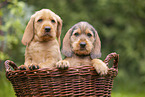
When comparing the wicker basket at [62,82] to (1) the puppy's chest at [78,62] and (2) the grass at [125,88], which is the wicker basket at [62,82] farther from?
(2) the grass at [125,88]

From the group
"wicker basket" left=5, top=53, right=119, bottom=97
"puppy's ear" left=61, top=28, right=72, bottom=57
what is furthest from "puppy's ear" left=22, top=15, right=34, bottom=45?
"wicker basket" left=5, top=53, right=119, bottom=97

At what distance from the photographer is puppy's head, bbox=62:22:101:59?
11.5ft

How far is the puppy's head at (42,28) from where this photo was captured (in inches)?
145

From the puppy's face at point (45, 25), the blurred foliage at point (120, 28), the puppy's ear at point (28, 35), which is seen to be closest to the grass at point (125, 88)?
the blurred foliage at point (120, 28)

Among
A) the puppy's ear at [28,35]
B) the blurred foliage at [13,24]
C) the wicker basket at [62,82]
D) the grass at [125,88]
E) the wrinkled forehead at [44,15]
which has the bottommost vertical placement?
the wicker basket at [62,82]

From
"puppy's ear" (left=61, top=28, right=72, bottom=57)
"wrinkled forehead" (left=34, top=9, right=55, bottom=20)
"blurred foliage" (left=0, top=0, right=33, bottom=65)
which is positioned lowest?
"puppy's ear" (left=61, top=28, right=72, bottom=57)

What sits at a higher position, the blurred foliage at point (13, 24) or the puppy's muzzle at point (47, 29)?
the blurred foliage at point (13, 24)

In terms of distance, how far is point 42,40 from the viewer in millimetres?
3811

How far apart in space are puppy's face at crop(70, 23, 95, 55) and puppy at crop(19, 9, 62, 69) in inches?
13.9

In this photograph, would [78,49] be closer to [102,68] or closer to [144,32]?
[102,68]

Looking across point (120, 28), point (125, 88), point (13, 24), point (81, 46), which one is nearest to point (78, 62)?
point (81, 46)

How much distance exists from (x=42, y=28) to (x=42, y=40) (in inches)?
9.6

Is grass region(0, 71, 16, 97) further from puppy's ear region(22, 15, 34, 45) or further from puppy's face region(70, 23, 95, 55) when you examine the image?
puppy's face region(70, 23, 95, 55)

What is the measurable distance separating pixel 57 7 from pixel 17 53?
8.56 feet
